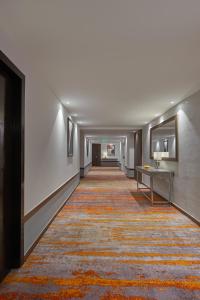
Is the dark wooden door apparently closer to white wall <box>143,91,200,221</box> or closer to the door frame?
white wall <box>143,91,200,221</box>

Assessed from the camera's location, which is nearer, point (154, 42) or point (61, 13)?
point (61, 13)

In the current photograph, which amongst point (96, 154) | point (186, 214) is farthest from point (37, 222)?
point (96, 154)

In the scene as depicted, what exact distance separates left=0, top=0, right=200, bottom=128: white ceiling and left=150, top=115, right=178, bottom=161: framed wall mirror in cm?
144

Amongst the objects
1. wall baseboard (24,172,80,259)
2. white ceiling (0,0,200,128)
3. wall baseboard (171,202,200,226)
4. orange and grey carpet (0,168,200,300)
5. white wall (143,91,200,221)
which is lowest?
orange and grey carpet (0,168,200,300)

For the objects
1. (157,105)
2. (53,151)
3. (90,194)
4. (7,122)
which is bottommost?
(90,194)

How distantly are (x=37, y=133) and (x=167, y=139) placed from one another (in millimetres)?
3770

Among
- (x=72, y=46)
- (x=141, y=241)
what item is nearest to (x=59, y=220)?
(x=141, y=241)

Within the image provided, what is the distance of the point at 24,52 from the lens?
236 cm

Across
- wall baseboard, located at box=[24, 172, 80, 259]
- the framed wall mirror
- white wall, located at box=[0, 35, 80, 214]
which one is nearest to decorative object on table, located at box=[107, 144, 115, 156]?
the framed wall mirror

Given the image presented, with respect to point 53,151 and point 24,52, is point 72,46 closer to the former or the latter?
point 24,52

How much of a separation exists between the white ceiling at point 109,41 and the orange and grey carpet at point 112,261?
2.44 meters

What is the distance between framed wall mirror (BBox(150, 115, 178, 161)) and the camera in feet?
16.2

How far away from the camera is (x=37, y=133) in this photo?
293cm

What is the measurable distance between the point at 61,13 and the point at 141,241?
2.97 meters
